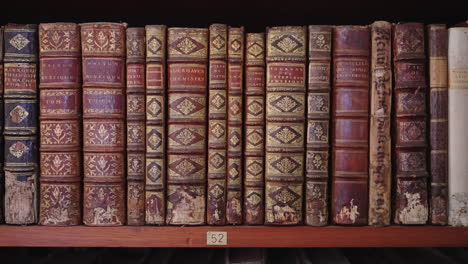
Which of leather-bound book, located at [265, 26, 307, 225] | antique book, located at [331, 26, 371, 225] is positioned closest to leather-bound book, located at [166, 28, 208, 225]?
leather-bound book, located at [265, 26, 307, 225]

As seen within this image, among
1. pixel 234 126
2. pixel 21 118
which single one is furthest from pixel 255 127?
pixel 21 118

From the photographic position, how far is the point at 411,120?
69cm

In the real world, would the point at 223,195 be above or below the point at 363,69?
below

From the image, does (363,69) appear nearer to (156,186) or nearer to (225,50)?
(225,50)

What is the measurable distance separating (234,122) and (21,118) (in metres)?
0.39

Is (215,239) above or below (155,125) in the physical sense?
below

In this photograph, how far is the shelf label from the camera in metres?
0.69

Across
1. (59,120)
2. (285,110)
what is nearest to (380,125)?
(285,110)

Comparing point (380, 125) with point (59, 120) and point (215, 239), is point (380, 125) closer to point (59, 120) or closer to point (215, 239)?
point (215, 239)

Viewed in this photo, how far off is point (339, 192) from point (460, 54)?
0.32 meters

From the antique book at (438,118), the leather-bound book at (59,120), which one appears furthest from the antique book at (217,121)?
the antique book at (438,118)

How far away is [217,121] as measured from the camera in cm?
70

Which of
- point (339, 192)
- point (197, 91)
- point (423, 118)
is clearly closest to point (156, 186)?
point (197, 91)

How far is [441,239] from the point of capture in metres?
0.68
